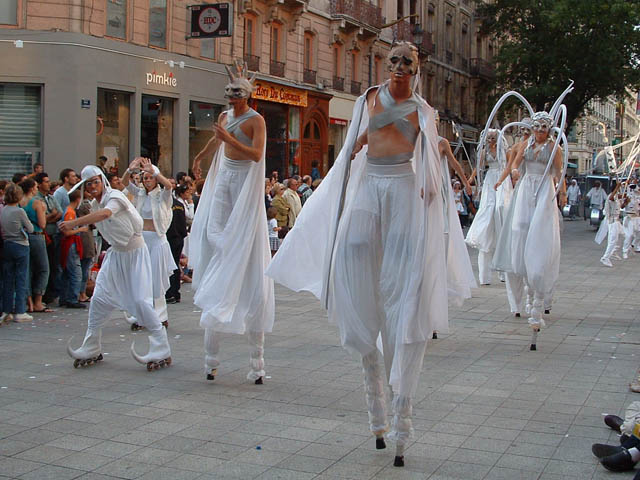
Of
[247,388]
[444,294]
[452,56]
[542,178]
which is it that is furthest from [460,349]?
[452,56]

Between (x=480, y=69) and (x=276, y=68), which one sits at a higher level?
(x=480, y=69)

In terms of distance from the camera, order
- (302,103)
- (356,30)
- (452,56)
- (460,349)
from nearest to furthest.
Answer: (460,349)
(302,103)
(356,30)
(452,56)

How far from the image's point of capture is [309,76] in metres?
33.2

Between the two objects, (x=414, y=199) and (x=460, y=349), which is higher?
(x=414, y=199)

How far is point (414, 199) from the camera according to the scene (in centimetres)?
535

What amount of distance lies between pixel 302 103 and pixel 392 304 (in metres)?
27.7

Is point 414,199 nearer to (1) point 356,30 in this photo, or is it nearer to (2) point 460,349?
(2) point 460,349

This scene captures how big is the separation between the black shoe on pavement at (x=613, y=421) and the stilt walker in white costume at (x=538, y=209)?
2.88 m

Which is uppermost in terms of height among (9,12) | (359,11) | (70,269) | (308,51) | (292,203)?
(359,11)

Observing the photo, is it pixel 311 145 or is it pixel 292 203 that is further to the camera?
pixel 311 145

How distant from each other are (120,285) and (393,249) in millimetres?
3539

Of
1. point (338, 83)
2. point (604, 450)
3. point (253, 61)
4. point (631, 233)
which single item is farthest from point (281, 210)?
point (338, 83)

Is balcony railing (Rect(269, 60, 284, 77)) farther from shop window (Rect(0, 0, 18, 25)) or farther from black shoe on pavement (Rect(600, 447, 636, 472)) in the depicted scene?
black shoe on pavement (Rect(600, 447, 636, 472))

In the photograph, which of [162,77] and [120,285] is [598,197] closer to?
[162,77]
